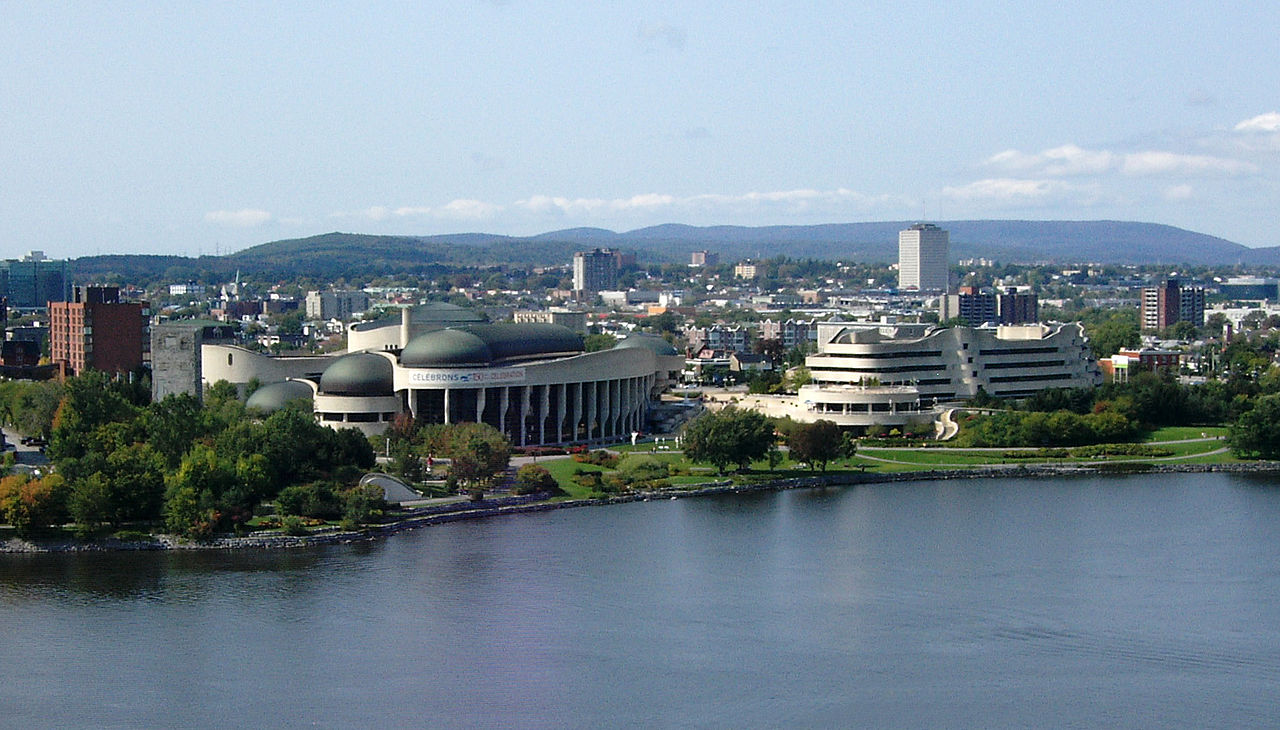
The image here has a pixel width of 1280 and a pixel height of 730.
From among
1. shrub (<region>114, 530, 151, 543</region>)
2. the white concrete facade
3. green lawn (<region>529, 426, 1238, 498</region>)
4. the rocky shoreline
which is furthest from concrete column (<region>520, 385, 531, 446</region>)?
shrub (<region>114, 530, 151, 543</region>)

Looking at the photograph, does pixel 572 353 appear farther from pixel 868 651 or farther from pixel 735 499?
pixel 868 651

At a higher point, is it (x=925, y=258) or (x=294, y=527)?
(x=925, y=258)

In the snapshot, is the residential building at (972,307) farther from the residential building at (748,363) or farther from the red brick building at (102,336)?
the red brick building at (102,336)

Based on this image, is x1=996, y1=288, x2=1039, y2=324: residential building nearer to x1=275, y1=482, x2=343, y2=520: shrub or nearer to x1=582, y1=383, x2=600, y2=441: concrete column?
x1=582, y1=383, x2=600, y2=441: concrete column

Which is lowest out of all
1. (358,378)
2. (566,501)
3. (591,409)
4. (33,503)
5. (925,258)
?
(566,501)

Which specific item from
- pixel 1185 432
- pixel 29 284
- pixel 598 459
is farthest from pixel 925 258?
pixel 598 459

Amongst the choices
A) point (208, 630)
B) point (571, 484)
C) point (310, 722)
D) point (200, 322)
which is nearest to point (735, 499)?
point (571, 484)

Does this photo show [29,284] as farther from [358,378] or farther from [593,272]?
[358,378]
